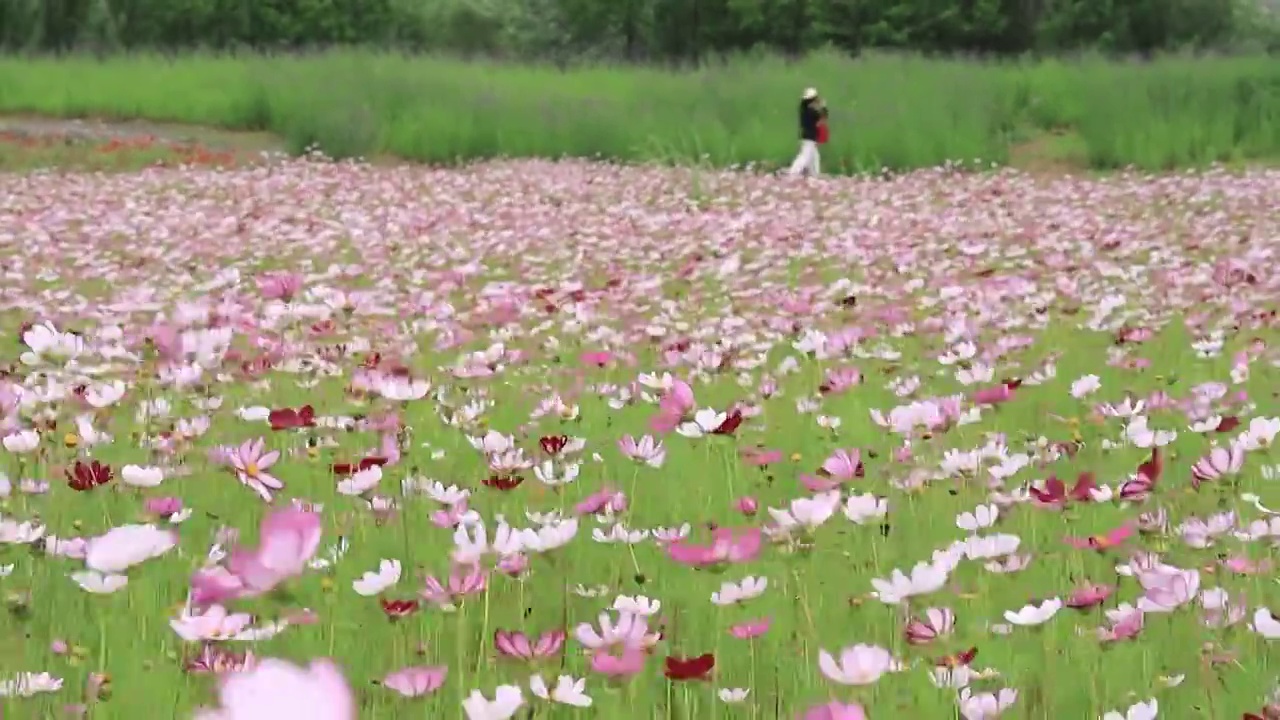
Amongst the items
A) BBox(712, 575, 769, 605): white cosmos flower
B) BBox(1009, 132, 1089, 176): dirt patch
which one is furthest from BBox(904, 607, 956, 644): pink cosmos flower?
BBox(1009, 132, 1089, 176): dirt patch

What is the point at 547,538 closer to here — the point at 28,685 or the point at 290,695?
the point at 28,685

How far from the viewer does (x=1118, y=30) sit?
39281mm

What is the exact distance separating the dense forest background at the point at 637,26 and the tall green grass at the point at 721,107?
509 inches

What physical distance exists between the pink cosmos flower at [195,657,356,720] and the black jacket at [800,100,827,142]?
48.5 feet

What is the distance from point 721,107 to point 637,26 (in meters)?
31.6

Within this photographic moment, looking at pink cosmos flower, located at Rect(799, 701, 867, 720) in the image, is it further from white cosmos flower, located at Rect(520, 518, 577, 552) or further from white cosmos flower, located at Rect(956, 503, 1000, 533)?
white cosmos flower, located at Rect(956, 503, 1000, 533)

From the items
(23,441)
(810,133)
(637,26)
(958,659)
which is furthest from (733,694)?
(637,26)

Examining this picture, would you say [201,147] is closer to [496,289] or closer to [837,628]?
[496,289]

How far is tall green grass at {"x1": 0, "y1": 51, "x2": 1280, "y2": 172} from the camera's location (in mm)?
16344

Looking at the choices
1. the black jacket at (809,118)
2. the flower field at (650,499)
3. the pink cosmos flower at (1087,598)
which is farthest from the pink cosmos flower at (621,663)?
the black jacket at (809,118)

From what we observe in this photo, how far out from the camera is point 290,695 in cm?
65

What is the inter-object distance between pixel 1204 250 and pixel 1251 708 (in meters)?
6.92

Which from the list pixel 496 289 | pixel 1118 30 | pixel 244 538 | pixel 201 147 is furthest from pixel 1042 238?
pixel 1118 30

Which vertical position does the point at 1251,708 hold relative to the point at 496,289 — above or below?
above
